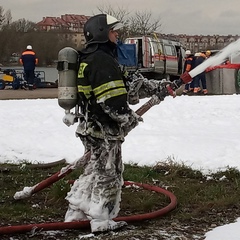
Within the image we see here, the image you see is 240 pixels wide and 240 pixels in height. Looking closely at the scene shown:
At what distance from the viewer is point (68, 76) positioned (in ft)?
14.9

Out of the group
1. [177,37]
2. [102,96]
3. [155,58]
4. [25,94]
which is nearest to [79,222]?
[102,96]

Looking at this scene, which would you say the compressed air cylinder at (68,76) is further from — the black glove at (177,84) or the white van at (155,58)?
the white van at (155,58)

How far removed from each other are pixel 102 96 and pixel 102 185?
0.76 meters

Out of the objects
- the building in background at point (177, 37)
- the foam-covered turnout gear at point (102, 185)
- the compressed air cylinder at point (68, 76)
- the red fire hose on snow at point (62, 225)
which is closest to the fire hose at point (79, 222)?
the red fire hose on snow at point (62, 225)

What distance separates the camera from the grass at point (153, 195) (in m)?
5.16

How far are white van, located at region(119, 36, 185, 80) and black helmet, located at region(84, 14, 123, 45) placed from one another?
2132 cm

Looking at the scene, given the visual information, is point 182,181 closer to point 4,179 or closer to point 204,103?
point 4,179

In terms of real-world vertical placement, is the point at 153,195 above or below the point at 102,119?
below

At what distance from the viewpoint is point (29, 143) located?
29.3 ft

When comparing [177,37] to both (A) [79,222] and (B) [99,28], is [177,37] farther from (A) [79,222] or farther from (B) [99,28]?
(A) [79,222]

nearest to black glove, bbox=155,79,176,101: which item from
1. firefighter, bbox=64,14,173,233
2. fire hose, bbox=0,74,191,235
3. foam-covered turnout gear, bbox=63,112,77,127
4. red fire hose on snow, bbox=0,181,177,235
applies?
fire hose, bbox=0,74,191,235

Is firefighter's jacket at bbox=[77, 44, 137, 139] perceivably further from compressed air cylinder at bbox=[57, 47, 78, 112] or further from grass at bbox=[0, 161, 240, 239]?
grass at bbox=[0, 161, 240, 239]

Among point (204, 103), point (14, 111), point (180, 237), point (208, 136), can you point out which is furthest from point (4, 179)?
point (204, 103)

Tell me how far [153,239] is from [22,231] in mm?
1061
